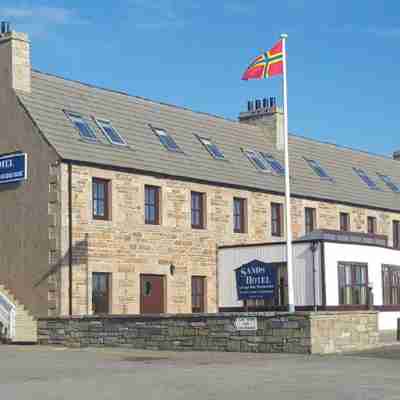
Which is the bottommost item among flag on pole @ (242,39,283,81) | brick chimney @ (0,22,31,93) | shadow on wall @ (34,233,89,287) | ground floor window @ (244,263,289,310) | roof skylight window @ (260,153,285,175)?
ground floor window @ (244,263,289,310)

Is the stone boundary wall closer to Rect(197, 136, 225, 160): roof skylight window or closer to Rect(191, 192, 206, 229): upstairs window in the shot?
Rect(191, 192, 206, 229): upstairs window

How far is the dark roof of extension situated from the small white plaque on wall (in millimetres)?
8850

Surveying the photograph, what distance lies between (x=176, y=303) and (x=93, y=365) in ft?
42.1

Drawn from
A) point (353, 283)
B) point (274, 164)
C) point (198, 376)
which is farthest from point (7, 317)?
point (274, 164)

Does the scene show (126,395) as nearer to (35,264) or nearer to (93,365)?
(93,365)

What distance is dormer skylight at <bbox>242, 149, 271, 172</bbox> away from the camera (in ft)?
→ 125

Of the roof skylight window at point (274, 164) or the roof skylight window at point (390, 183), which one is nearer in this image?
the roof skylight window at point (274, 164)

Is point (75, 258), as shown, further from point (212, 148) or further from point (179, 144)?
point (212, 148)

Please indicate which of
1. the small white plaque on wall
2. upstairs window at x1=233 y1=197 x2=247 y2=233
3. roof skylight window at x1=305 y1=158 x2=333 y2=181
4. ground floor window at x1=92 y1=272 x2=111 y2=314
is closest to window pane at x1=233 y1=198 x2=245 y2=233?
upstairs window at x1=233 y1=197 x2=247 y2=233

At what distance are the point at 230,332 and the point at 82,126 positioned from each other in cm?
1107

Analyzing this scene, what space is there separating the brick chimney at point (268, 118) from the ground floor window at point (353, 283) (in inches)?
384

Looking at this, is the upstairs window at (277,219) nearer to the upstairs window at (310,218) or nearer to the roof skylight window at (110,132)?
the upstairs window at (310,218)

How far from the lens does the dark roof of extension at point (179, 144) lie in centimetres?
3036

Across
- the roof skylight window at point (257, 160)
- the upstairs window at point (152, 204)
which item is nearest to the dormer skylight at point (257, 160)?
the roof skylight window at point (257, 160)
